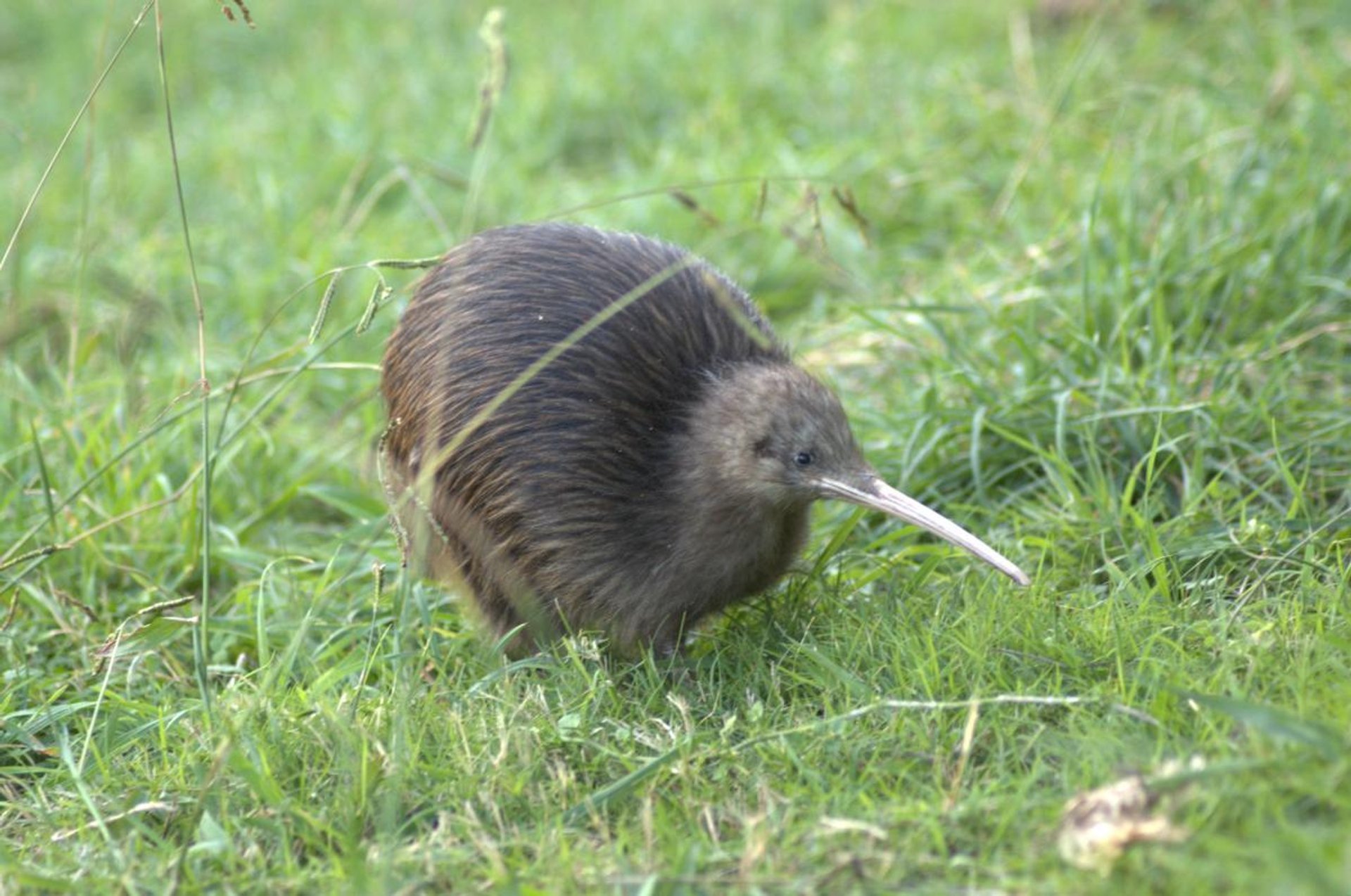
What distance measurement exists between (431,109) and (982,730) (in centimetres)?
444

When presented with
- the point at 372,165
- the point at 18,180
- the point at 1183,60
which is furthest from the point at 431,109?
the point at 1183,60

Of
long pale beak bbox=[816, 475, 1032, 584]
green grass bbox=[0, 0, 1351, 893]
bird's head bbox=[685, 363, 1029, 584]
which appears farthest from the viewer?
bird's head bbox=[685, 363, 1029, 584]

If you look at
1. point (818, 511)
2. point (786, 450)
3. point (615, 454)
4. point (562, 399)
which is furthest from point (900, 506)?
point (818, 511)

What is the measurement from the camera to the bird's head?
3199 millimetres

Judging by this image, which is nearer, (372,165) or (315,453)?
(315,453)

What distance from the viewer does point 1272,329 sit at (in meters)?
3.97

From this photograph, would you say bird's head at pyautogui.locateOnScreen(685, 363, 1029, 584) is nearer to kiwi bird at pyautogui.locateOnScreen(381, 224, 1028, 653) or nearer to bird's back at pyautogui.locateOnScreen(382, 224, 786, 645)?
kiwi bird at pyautogui.locateOnScreen(381, 224, 1028, 653)

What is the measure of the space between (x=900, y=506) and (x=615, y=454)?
0.61 meters

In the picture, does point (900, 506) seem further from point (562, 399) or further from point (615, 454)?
point (562, 399)

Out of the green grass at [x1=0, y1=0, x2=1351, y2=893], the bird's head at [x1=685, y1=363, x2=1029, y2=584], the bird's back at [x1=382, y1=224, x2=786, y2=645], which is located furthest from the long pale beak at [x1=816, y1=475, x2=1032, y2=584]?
the bird's back at [x1=382, y1=224, x2=786, y2=645]

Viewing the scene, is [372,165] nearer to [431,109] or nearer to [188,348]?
[431,109]

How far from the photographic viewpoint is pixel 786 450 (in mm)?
3203

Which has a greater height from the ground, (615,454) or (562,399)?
(562,399)

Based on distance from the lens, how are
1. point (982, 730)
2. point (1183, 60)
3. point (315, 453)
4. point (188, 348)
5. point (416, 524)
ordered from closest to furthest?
1. point (982, 730)
2. point (416, 524)
3. point (315, 453)
4. point (188, 348)
5. point (1183, 60)
